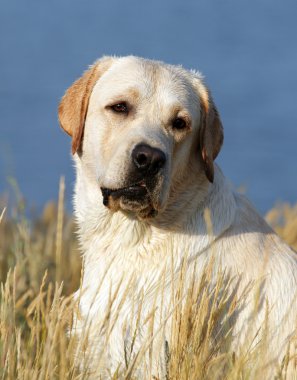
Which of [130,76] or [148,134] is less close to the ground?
[130,76]

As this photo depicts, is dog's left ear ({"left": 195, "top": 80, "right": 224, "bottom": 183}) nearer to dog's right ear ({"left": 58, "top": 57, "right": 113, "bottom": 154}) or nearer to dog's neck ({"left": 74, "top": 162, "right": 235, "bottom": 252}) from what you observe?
dog's neck ({"left": 74, "top": 162, "right": 235, "bottom": 252})

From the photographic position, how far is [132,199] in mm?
4566

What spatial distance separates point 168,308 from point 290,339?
0.76 metres

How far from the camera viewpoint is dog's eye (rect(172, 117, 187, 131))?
15.8 ft

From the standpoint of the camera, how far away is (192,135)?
4914 mm

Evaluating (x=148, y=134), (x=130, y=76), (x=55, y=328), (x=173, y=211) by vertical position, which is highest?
(x=130, y=76)

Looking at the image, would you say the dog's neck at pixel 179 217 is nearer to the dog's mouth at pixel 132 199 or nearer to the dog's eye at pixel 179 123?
the dog's mouth at pixel 132 199

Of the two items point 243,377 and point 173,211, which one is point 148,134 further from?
point 243,377

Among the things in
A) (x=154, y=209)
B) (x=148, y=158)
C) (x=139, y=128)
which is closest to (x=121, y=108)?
(x=139, y=128)

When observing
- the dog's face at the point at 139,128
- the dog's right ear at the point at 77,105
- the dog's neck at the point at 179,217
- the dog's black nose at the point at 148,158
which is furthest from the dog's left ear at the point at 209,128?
the dog's right ear at the point at 77,105

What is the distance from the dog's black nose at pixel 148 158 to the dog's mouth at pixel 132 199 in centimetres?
10

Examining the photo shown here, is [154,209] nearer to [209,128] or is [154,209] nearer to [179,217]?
[179,217]

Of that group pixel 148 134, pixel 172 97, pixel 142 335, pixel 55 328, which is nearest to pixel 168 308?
pixel 142 335

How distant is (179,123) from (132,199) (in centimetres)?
59
